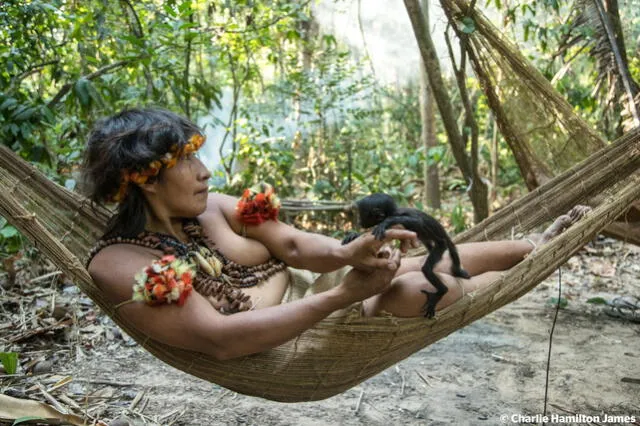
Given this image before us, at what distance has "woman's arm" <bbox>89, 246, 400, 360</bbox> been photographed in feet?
4.84

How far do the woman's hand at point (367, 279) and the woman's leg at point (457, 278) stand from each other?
154 millimetres

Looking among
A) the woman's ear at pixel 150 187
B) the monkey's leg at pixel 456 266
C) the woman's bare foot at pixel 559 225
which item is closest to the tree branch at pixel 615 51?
the woman's bare foot at pixel 559 225

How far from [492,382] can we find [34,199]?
6.15 feet

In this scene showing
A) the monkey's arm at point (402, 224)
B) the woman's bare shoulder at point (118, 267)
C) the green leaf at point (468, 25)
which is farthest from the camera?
the green leaf at point (468, 25)

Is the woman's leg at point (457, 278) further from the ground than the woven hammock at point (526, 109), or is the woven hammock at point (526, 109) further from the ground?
the woven hammock at point (526, 109)

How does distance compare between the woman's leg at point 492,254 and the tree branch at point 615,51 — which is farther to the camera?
the tree branch at point 615,51

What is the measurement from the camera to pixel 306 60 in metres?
6.34

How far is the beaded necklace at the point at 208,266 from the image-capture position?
1674mm

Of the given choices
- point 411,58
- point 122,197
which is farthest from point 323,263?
point 411,58

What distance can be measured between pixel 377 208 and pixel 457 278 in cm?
40

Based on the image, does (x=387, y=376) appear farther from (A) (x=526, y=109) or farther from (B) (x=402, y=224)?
(A) (x=526, y=109)

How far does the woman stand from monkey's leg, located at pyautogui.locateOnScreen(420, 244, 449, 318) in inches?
0.9

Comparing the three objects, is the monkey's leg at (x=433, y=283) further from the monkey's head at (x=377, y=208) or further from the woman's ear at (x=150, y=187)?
the woman's ear at (x=150, y=187)

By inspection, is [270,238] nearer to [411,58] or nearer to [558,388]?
[558,388]
